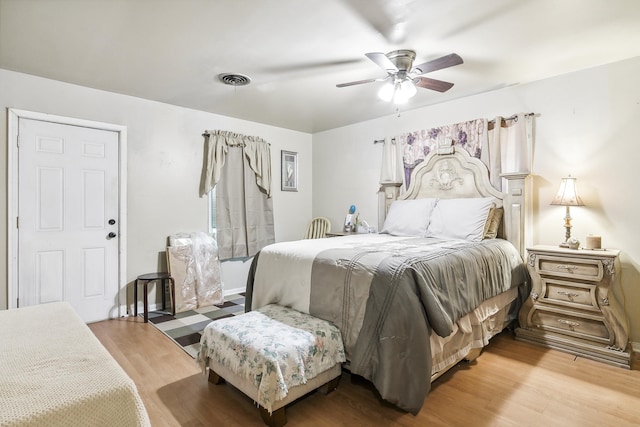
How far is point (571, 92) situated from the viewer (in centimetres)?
304

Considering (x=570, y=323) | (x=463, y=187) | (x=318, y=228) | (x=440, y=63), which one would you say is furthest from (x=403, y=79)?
(x=318, y=228)

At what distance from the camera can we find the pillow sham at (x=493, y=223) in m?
3.20

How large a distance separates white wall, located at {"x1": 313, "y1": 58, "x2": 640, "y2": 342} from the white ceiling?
0.55 ft

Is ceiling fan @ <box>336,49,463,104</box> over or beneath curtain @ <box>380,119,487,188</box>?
over

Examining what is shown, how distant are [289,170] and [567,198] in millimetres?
3505

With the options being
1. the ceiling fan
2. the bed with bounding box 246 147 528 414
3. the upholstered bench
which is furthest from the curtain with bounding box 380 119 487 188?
the upholstered bench

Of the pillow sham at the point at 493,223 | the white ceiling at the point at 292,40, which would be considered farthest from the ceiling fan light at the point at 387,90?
the pillow sham at the point at 493,223

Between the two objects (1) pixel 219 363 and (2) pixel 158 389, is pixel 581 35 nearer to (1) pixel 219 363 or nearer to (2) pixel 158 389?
(1) pixel 219 363

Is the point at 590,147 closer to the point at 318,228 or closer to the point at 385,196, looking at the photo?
the point at 385,196

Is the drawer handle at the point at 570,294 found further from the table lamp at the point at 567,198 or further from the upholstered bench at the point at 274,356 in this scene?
the upholstered bench at the point at 274,356

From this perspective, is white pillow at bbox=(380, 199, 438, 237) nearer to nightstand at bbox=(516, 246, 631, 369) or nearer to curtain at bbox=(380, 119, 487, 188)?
curtain at bbox=(380, 119, 487, 188)

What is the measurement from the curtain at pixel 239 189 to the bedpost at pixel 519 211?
2.99 meters

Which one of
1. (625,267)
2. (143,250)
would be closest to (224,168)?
(143,250)

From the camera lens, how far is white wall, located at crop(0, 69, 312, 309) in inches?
120
